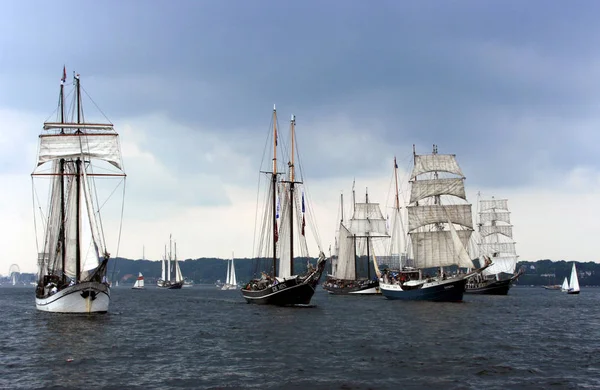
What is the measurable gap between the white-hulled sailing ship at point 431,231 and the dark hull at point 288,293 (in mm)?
28766

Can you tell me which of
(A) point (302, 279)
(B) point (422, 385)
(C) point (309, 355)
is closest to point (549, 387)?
(B) point (422, 385)

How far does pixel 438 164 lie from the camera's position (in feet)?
389

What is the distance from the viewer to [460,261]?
10012 cm

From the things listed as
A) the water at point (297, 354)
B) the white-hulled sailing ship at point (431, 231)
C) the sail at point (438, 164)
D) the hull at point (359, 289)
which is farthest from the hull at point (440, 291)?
the hull at point (359, 289)

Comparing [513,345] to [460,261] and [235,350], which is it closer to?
[235,350]

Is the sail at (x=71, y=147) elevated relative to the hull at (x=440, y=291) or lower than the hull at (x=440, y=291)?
elevated

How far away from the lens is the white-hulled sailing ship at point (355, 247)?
13300cm

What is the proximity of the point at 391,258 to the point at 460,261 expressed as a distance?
1521 inches

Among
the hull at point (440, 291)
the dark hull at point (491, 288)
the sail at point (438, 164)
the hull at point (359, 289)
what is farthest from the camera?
the dark hull at point (491, 288)

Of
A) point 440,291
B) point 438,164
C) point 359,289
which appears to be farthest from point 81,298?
point 359,289

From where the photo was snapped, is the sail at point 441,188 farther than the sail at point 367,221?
No

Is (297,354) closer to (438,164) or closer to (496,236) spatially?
(438,164)

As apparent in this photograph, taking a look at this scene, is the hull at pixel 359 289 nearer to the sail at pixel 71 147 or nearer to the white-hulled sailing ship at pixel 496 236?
the white-hulled sailing ship at pixel 496 236

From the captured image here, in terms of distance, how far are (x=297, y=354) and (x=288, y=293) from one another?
34.9m
